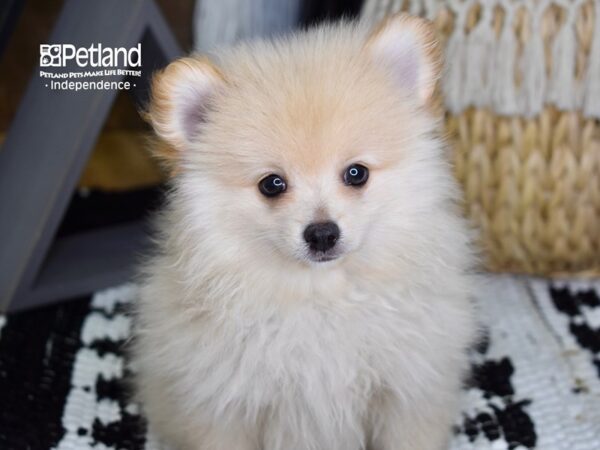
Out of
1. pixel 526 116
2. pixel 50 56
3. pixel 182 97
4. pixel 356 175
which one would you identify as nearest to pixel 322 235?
pixel 356 175

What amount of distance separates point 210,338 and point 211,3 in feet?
3.83

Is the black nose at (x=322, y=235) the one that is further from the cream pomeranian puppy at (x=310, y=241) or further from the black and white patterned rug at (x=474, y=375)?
the black and white patterned rug at (x=474, y=375)

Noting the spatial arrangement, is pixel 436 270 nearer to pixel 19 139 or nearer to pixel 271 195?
pixel 271 195

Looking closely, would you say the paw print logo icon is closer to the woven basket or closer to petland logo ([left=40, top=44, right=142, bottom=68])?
petland logo ([left=40, top=44, right=142, bottom=68])

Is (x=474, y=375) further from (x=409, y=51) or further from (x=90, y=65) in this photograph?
(x=90, y=65)

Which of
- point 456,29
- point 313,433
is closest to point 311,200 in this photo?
point 313,433

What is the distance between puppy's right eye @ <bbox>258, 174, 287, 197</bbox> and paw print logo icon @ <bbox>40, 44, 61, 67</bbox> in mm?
897

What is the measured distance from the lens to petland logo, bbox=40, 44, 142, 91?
191 cm

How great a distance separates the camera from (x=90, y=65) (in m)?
1.93

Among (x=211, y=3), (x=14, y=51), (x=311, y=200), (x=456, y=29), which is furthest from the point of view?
(x=14, y=51)

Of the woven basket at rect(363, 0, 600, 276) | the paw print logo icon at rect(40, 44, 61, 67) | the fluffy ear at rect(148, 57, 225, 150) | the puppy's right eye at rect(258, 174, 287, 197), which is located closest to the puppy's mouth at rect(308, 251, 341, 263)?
the puppy's right eye at rect(258, 174, 287, 197)

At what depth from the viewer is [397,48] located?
1364mm

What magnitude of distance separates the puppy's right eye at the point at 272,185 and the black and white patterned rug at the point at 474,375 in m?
0.49

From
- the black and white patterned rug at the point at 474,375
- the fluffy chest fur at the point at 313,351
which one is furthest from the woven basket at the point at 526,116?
the fluffy chest fur at the point at 313,351
